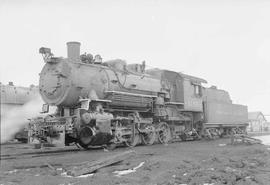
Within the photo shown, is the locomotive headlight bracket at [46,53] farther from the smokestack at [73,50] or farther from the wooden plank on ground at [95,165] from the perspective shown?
the wooden plank on ground at [95,165]

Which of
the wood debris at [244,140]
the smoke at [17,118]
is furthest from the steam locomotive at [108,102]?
the wood debris at [244,140]

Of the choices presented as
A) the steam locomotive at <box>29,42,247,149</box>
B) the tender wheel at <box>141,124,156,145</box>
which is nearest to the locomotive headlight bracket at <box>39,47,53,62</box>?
the steam locomotive at <box>29,42,247,149</box>

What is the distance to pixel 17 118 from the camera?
1574cm

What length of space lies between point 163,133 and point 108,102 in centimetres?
420

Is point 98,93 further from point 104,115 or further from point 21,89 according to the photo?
point 21,89

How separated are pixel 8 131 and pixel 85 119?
14.9ft

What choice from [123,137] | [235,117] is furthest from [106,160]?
[235,117]

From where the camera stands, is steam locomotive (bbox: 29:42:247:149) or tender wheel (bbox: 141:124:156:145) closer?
steam locomotive (bbox: 29:42:247:149)

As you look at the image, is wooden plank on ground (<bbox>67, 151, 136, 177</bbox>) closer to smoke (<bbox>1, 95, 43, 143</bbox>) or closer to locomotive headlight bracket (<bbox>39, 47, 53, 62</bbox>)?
locomotive headlight bracket (<bbox>39, 47, 53, 62</bbox>)

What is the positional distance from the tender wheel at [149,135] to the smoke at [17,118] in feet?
17.2

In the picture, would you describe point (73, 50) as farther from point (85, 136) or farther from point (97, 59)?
point (85, 136)

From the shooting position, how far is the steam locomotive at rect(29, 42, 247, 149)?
12828mm

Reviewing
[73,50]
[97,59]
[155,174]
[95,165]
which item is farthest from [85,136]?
[155,174]

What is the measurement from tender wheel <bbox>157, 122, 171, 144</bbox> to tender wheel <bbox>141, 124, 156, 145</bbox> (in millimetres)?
616
